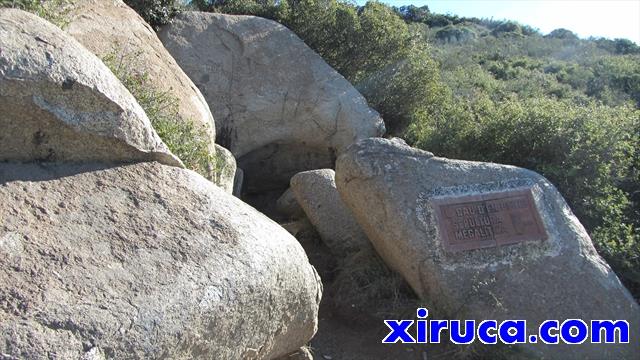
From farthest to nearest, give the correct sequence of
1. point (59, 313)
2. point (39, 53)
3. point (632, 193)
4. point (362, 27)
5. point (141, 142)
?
point (362, 27)
point (632, 193)
point (141, 142)
point (39, 53)
point (59, 313)

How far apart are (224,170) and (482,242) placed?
224 centimetres

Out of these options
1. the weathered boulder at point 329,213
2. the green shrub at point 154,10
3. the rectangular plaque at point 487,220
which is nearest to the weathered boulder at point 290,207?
the weathered boulder at point 329,213

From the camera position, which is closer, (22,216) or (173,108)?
(22,216)

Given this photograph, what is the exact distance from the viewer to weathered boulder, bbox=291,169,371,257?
5914 mm

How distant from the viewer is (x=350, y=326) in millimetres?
5098

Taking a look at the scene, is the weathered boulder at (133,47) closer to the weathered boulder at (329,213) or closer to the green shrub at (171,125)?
the green shrub at (171,125)

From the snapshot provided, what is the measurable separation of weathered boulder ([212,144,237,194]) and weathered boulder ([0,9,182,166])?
5.77 feet

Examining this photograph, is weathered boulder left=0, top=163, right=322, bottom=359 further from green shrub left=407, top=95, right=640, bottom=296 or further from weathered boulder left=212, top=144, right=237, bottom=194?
green shrub left=407, top=95, right=640, bottom=296

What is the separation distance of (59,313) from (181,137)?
2.50 metres

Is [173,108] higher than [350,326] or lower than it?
higher

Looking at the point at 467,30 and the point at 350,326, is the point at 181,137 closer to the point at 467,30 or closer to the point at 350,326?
the point at 350,326

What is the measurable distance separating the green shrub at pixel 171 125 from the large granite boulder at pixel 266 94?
2274 millimetres

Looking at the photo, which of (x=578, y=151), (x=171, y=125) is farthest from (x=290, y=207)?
(x=578, y=151)

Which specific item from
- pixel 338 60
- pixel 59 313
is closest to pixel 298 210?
pixel 338 60
